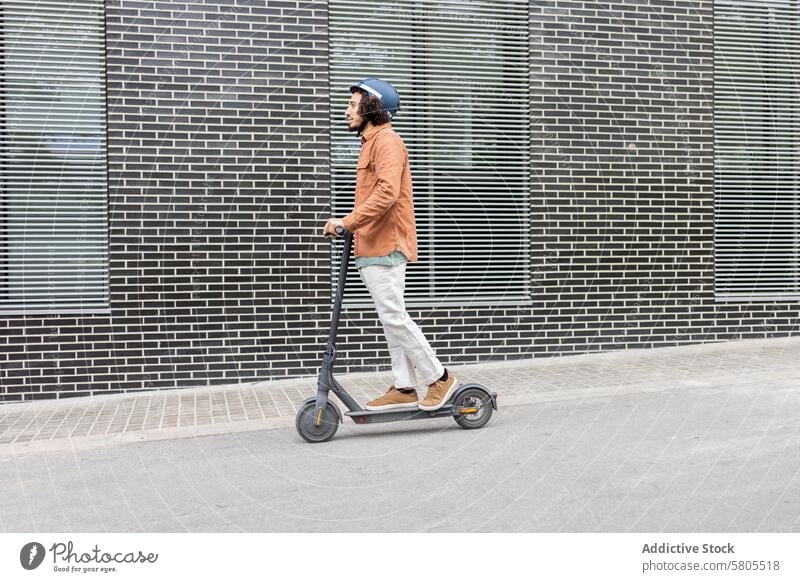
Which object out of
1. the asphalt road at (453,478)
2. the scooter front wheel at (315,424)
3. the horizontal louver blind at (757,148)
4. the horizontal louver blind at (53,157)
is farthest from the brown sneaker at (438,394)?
the horizontal louver blind at (757,148)

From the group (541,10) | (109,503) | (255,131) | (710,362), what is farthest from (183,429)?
(541,10)

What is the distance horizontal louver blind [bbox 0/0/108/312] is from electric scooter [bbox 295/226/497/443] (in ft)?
10.6

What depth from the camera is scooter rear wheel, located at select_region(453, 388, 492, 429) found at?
19.2 ft

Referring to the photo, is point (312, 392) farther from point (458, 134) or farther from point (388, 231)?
point (458, 134)

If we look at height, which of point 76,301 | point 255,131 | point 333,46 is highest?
point 333,46

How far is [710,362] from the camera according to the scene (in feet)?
28.0

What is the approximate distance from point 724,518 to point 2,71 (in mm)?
6810

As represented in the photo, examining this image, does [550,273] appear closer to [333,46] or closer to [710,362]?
[710,362]

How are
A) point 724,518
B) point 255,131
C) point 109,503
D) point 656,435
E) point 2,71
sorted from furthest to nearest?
point 255,131, point 2,71, point 656,435, point 109,503, point 724,518

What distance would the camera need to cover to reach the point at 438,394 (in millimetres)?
5816

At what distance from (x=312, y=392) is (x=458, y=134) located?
3.10 m

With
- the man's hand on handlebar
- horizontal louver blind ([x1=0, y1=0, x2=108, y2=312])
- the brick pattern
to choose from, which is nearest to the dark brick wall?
the brick pattern

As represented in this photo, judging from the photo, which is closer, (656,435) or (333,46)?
(656,435)

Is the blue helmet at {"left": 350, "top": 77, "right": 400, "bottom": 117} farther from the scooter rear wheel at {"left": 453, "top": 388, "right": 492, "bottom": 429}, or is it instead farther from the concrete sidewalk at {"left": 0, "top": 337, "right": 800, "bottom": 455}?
the concrete sidewalk at {"left": 0, "top": 337, "right": 800, "bottom": 455}
